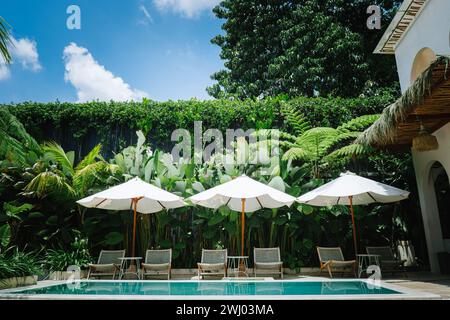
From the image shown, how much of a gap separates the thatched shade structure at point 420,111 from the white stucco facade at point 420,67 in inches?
24.0

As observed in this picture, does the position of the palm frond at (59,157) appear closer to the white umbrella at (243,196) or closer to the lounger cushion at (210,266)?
the white umbrella at (243,196)

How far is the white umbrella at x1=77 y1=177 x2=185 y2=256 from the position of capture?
691cm

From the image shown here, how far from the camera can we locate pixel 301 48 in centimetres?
1591

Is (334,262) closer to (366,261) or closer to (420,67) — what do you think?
(366,261)

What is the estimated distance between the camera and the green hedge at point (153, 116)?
10688mm

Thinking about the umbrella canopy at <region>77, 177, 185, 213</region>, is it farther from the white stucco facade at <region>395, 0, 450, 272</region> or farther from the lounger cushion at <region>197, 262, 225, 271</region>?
the white stucco facade at <region>395, 0, 450, 272</region>

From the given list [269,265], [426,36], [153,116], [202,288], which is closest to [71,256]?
[202,288]

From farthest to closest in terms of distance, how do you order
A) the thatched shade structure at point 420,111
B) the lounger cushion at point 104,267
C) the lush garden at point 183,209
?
the lush garden at point 183,209 → the lounger cushion at point 104,267 → the thatched shade structure at point 420,111

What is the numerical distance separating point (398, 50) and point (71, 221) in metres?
9.87

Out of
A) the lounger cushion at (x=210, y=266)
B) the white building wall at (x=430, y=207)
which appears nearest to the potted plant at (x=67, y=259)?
the lounger cushion at (x=210, y=266)

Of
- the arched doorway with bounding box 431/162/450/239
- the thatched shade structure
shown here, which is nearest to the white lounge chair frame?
the thatched shade structure

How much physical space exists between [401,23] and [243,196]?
5.98 metres
